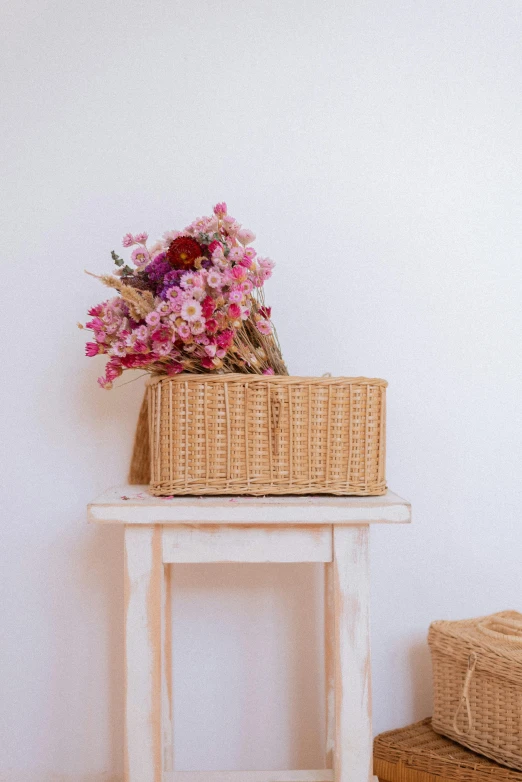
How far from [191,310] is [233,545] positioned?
0.38 metres

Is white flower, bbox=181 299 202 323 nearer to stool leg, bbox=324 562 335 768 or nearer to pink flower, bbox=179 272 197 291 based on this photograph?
pink flower, bbox=179 272 197 291

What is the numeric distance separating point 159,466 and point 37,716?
2.34 feet

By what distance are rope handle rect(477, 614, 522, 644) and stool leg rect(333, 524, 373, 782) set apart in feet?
1.10

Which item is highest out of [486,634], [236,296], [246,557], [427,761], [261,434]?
[236,296]

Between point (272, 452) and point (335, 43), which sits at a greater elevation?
point (335, 43)

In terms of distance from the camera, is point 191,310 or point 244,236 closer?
point 191,310

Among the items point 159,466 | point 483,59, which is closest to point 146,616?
point 159,466

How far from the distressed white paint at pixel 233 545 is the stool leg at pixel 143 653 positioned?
29 millimetres

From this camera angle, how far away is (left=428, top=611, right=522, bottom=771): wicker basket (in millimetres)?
1222

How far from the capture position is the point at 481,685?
4.19 feet

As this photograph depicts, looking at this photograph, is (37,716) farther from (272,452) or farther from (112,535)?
(272,452)

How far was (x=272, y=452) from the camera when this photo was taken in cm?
113

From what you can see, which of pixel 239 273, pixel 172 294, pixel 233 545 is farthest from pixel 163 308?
pixel 233 545

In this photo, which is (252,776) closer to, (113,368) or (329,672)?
(329,672)
